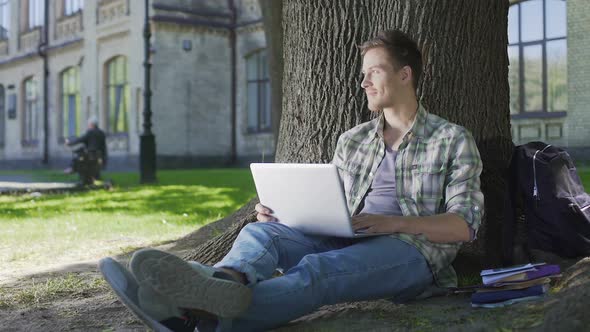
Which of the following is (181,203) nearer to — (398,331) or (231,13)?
(398,331)

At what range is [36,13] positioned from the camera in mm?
34969

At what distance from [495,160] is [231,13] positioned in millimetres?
23599

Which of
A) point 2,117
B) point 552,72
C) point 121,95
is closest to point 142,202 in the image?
point 552,72

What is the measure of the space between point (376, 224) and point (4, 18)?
123 ft

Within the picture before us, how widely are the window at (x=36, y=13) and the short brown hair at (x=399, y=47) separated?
32260mm

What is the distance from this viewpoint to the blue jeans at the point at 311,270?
3.18 meters

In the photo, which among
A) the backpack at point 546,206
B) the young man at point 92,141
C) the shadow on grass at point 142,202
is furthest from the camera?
the young man at point 92,141

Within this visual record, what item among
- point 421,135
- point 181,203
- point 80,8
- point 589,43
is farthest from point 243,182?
point 80,8

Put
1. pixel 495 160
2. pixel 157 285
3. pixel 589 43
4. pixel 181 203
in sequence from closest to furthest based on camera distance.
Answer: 1. pixel 157 285
2. pixel 495 160
3. pixel 181 203
4. pixel 589 43

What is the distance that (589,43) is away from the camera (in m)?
19.5

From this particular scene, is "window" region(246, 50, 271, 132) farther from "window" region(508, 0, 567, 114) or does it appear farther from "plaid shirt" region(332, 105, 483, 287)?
"plaid shirt" region(332, 105, 483, 287)

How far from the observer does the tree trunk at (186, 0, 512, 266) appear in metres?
4.49

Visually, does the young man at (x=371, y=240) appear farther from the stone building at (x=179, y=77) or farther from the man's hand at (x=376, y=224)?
the stone building at (x=179, y=77)

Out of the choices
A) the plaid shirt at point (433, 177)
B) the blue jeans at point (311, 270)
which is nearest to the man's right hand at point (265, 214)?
the blue jeans at point (311, 270)
